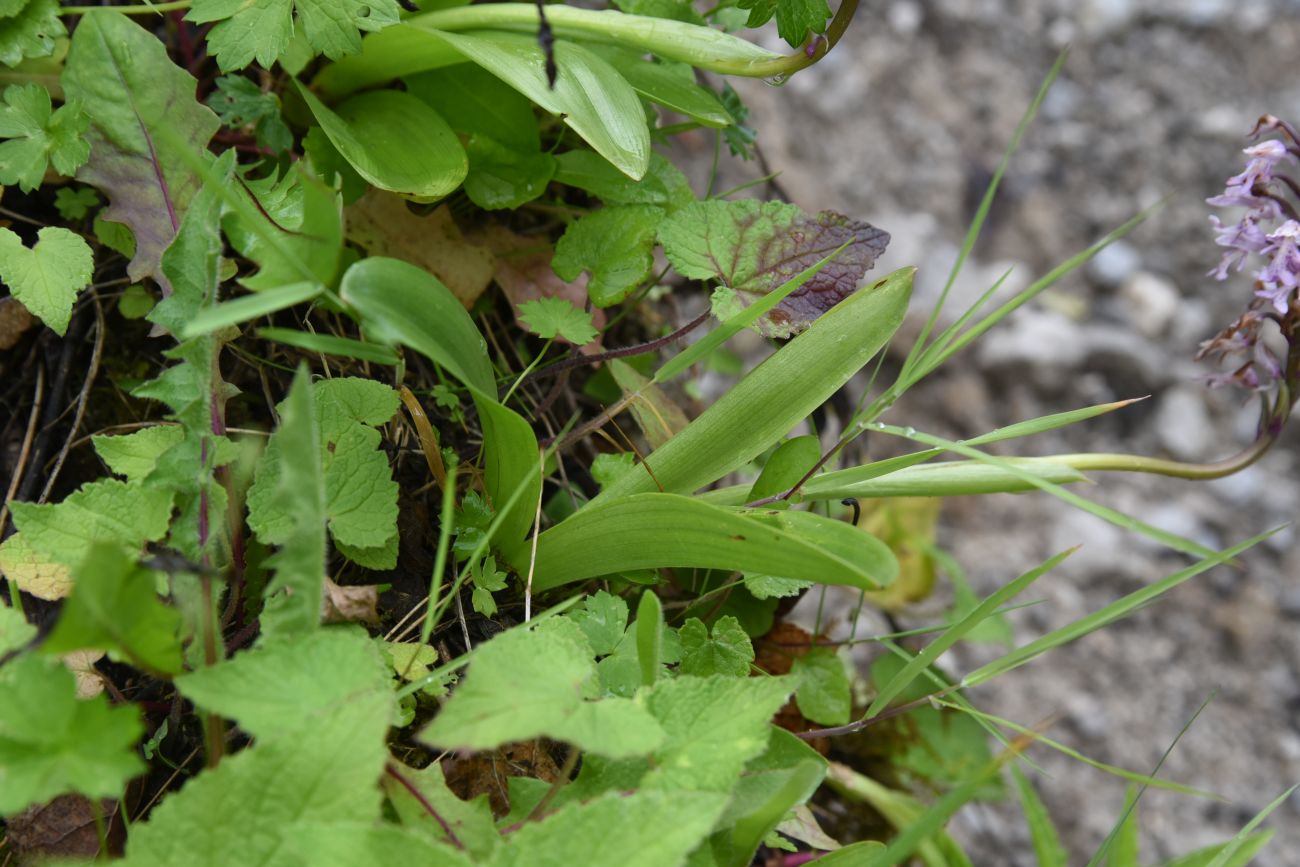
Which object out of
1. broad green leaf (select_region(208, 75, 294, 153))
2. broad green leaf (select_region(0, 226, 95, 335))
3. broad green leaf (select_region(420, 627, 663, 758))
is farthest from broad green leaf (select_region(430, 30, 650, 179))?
broad green leaf (select_region(420, 627, 663, 758))

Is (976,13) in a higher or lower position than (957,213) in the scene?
higher

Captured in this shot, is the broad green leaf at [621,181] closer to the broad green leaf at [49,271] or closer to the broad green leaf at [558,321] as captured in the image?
the broad green leaf at [558,321]

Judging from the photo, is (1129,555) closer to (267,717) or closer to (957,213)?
(957,213)

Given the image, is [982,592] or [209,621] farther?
[982,592]

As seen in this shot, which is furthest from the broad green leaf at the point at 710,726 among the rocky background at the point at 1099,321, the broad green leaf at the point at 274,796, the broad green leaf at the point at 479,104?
the rocky background at the point at 1099,321

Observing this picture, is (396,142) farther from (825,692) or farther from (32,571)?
(825,692)

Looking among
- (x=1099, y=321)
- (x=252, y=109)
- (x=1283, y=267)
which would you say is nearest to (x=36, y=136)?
(x=252, y=109)

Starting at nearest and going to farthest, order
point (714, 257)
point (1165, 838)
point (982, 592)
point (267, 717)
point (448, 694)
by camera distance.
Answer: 1. point (267, 717)
2. point (448, 694)
3. point (714, 257)
4. point (1165, 838)
5. point (982, 592)

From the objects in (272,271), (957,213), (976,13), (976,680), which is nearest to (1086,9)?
(976,13)
